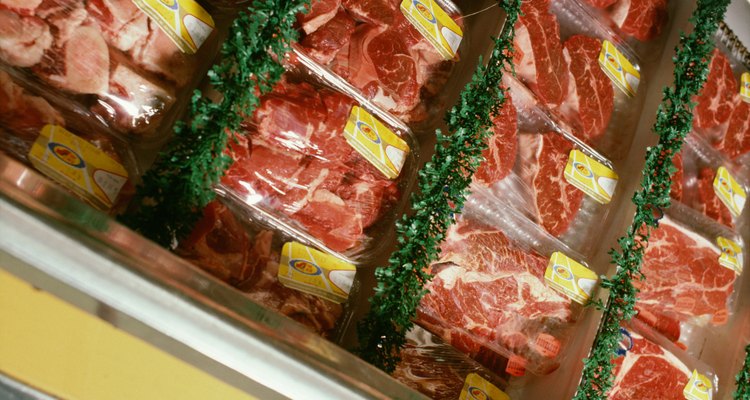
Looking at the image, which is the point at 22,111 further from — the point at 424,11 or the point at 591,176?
the point at 591,176

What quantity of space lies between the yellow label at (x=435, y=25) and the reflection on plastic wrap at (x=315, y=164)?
42cm

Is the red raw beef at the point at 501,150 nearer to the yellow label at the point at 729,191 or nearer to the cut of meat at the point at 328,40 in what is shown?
the cut of meat at the point at 328,40

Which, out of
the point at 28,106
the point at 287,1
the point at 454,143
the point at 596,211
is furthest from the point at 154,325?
the point at 596,211

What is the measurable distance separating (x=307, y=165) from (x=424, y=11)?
0.76 m

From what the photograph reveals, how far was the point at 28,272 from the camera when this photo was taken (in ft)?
2.96

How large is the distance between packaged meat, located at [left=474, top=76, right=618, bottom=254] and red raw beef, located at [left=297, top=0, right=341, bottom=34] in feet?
2.49

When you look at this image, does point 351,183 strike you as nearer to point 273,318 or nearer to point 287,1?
point 287,1

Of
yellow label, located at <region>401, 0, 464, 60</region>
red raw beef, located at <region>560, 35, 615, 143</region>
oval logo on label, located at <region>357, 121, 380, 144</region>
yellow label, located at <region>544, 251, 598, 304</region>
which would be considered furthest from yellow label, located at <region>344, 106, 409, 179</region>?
red raw beef, located at <region>560, 35, 615, 143</region>

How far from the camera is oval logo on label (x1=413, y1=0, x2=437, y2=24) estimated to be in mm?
2025

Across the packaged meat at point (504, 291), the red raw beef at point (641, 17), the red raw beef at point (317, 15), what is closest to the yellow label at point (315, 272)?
the packaged meat at point (504, 291)

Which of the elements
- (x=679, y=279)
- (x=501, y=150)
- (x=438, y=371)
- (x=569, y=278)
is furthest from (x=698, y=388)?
(x=501, y=150)

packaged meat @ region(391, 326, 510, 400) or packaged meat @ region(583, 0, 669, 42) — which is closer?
packaged meat @ region(391, 326, 510, 400)

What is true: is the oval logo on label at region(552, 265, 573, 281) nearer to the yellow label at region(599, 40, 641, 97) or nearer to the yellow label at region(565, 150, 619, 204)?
the yellow label at region(565, 150, 619, 204)

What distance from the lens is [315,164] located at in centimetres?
174
